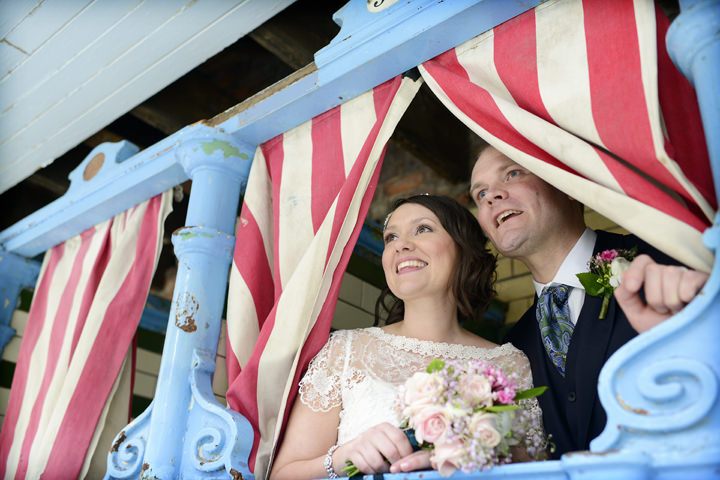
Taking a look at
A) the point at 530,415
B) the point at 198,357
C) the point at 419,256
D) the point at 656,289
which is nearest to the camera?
the point at 656,289

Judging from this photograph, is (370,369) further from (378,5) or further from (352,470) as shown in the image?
(378,5)

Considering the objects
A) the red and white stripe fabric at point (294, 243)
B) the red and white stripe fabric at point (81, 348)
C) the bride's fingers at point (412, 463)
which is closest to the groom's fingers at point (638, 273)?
the bride's fingers at point (412, 463)

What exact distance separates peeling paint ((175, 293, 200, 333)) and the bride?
1.84ft

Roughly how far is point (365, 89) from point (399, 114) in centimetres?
25

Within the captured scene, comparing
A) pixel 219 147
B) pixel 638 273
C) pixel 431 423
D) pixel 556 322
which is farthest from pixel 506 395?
pixel 219 147

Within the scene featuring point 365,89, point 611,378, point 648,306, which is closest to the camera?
point 611,378

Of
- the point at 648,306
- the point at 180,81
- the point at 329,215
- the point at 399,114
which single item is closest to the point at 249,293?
the point at 329,215

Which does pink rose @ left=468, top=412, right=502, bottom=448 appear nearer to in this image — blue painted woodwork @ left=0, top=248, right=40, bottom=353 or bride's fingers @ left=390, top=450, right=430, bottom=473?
bride's fingers @ left=390, top=450, right=430, bottom=473

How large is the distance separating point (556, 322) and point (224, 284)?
1.40 m

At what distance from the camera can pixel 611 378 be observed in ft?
4.59

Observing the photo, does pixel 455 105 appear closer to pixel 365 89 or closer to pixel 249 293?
pixel 365 89

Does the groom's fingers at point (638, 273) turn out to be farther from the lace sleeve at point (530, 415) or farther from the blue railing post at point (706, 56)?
the lace sleeve at point (530, 415)

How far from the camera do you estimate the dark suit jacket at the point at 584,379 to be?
1.96 metres

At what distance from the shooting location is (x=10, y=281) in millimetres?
4055
